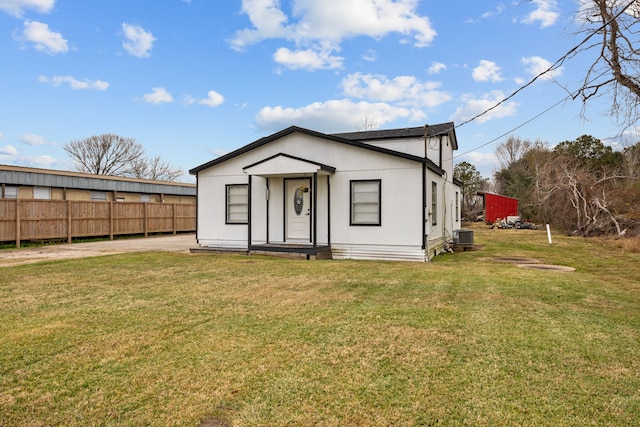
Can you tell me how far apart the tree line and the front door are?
7.69 meters

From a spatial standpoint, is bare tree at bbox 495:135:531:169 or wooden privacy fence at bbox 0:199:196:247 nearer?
wooden privacy fence at bbox 0:199:196:247

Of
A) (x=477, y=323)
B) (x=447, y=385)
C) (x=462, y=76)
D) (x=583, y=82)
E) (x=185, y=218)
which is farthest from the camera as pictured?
(x=185, y=218)

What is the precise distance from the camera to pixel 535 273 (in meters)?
8.27

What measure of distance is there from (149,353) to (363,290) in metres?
3.56

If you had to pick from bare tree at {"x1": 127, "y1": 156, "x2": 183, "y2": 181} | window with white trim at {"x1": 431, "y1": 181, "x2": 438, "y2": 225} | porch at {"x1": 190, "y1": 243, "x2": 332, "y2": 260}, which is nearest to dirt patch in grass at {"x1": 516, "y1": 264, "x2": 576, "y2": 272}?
window with white trim at {"x1": 431, "y1": 181, "x2": 438, "y2": 225}

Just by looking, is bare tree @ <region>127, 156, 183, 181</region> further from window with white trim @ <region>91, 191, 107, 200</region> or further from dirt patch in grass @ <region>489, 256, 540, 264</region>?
dirt patch in grass @ <region>489, 256, 540, 264</region>

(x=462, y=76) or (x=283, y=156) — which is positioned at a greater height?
(x=462, y=76)

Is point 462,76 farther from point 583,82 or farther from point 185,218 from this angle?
point 185,218

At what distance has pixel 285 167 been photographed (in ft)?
36.8

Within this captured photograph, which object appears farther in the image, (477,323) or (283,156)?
(283,156)

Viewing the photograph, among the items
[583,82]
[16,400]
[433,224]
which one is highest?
[583,82]

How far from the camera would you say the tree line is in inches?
786

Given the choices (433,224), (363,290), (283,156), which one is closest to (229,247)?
(283,156)

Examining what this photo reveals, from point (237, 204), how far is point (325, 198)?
3013 mm
